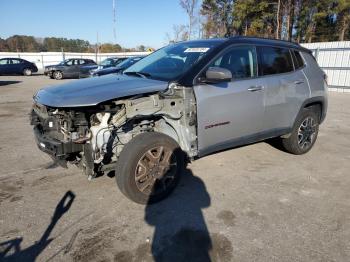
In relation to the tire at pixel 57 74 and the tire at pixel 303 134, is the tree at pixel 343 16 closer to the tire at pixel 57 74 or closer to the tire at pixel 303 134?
the tire at pixel 57 74

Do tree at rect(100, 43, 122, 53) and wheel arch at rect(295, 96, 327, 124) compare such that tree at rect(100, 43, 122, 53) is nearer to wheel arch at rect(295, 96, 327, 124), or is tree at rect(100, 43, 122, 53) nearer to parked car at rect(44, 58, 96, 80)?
parked car at rect(44, 58, 96, 80)

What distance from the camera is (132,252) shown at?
2.76 meters

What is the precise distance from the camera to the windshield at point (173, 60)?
391cm

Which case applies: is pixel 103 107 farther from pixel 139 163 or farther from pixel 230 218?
pixel 230 218

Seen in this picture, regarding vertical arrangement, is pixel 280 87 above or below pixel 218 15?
below

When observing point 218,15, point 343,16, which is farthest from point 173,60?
point 218,15

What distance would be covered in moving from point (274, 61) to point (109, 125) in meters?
2.70

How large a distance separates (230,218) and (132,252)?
1.13m

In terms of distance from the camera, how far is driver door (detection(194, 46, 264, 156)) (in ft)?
12.3

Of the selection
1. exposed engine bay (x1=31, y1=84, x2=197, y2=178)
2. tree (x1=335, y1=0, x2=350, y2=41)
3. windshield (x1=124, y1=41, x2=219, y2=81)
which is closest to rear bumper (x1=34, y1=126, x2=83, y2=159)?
exposed engine bay (x1=31, y1=84, x2=197, y2=178)

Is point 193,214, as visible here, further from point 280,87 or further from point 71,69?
point 71,69

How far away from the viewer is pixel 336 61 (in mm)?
15398

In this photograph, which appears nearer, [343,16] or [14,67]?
[14,67]

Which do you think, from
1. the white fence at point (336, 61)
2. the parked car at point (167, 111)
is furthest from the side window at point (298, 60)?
the white fence at point (336, 61)
